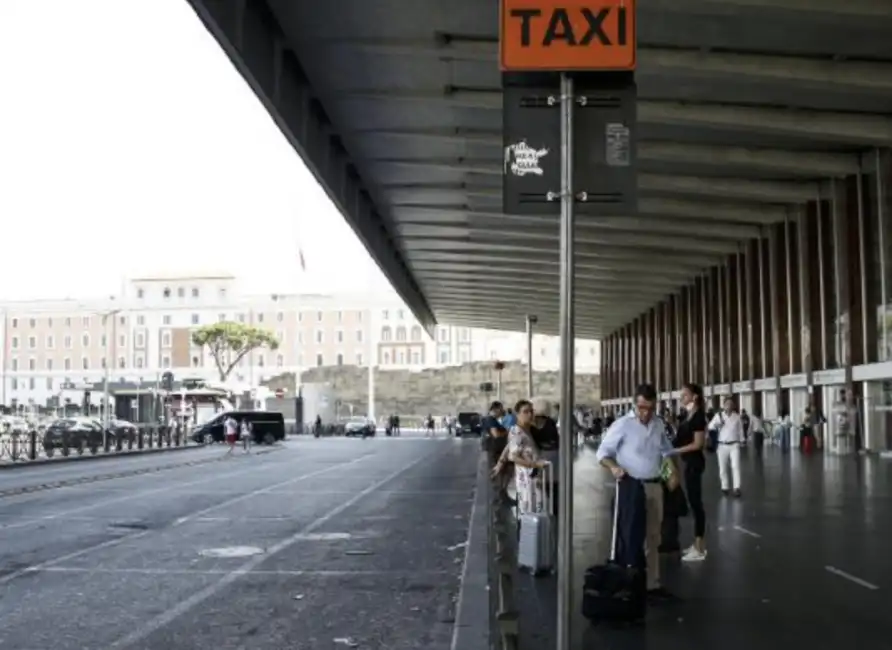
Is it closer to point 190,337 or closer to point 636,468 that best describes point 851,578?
point 636,468

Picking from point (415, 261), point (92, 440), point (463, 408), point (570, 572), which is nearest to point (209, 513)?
point (570, 572)

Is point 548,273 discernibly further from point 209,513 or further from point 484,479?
point 209,513

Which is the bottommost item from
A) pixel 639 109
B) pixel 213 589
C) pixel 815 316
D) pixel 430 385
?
pixel 213 589

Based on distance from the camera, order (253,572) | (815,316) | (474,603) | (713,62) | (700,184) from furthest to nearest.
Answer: (815,316)
(700,184)
(713,62)
(253,572)
(474,603)

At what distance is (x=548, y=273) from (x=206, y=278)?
3658 inches

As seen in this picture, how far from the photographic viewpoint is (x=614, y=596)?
8.20 meters

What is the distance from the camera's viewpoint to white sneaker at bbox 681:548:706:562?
11.3m

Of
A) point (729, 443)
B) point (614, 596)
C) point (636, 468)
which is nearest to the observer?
point (614, 596)

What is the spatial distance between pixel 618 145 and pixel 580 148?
0.18m

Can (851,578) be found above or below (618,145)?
below

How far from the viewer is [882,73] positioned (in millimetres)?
24453

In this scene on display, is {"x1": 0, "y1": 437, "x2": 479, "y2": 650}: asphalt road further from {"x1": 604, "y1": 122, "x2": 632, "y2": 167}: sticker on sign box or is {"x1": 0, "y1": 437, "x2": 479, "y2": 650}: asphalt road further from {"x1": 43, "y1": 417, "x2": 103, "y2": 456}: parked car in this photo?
{"x1": 43, "y1": 417, "x2": 103, "y2": 456}: parked car

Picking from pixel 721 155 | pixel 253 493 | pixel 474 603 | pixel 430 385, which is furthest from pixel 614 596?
pixel 430 385

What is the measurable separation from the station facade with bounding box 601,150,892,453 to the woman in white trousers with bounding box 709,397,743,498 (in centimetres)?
1451
